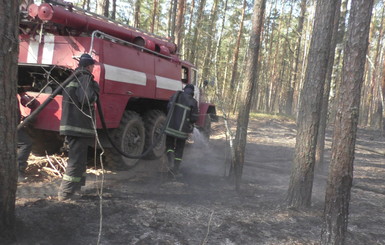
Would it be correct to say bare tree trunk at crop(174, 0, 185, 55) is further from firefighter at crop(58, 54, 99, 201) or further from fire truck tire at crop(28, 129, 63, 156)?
firefighter at crop(58, 54, 99, 201)

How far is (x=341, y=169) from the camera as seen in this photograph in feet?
10.0

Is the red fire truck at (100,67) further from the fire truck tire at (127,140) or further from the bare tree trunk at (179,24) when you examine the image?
the bare tree trunk at (179,24)

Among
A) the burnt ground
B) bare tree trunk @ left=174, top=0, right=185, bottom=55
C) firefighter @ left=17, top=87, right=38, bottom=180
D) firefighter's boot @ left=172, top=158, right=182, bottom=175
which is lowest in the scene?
the burnt ground

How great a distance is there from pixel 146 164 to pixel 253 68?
10.8 ft

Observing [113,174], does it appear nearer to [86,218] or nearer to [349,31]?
[86,218]

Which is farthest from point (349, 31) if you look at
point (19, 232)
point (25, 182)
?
point (25, 182)

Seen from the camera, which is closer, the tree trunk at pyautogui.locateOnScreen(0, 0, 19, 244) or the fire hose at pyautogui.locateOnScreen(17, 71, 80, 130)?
the tree trunk at pyautogui.locateOnScreen(0, 0, 19, 244)

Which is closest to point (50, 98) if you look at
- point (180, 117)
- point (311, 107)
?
point (180, 117)

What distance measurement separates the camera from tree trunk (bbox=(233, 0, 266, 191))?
5.77 metres

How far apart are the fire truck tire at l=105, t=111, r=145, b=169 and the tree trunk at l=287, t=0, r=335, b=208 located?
323cm

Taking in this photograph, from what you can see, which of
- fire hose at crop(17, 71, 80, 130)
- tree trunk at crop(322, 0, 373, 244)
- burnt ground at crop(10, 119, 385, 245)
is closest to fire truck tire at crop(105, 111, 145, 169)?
burnt ground at crop(10, 119, 385, 245)

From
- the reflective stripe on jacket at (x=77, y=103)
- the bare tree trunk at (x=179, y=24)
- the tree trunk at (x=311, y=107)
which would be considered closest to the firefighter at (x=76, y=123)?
the reflective stripe on jacket at (x=77, y=103)

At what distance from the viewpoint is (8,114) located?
2.78 metres

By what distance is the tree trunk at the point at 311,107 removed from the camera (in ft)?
14.8
